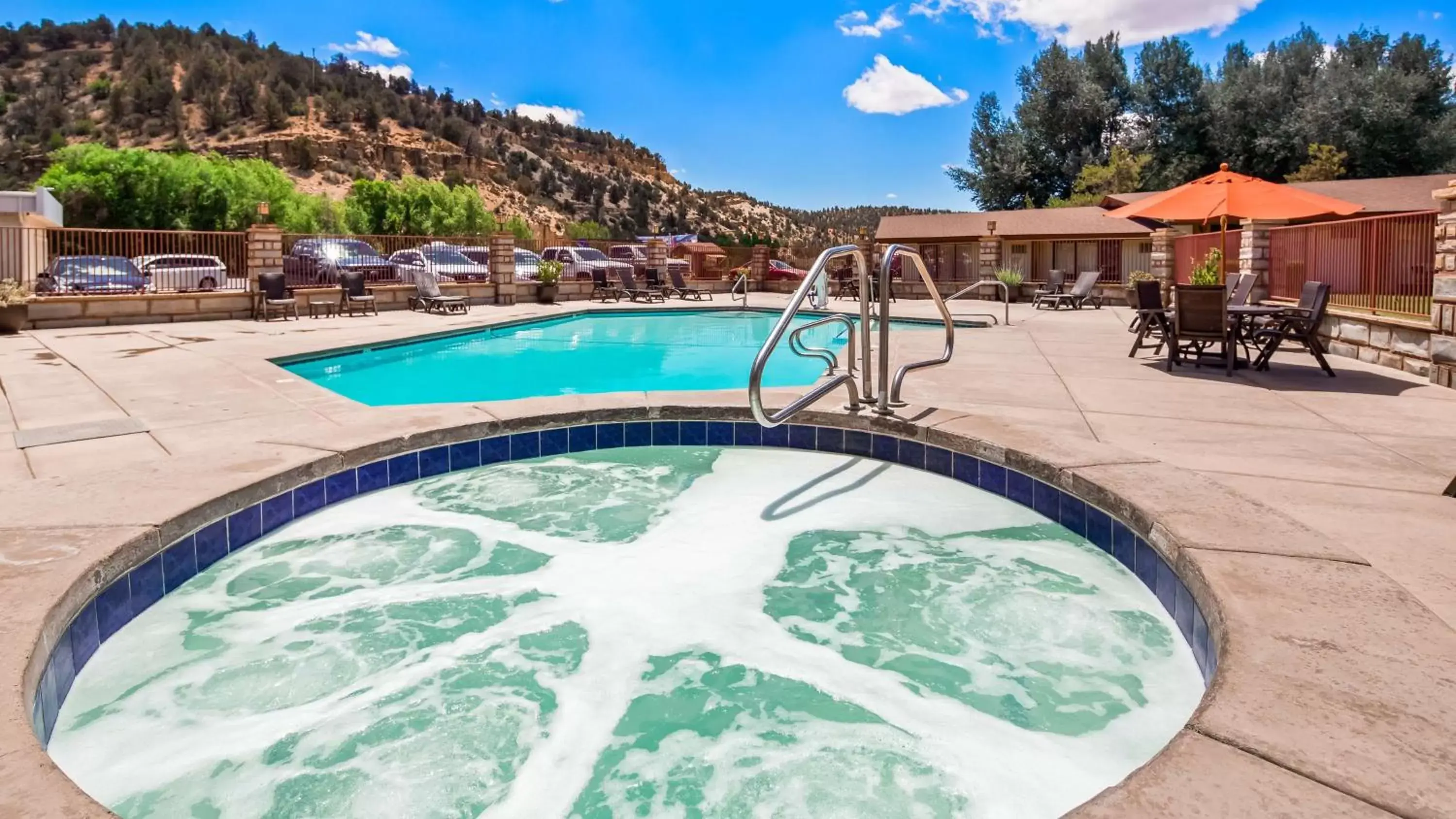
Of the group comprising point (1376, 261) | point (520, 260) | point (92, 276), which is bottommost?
point (1376, 261)

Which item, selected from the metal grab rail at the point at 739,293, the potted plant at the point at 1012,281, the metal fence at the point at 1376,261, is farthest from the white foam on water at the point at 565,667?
the potted plant at the point at 1012,281

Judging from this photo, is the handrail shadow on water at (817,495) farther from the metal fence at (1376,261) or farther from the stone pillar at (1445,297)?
the metal fence at (1376,261)

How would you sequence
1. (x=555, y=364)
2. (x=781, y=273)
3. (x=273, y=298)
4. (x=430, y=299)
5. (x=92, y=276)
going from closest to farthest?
(x=555, y=364), (x=92, y=276), (x=273, y=298), (x=430, y=299), (x=781, y=273)

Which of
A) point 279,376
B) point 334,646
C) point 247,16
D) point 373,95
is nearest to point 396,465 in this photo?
point 334,646

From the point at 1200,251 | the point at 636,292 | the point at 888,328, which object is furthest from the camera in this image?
the point at 636,292

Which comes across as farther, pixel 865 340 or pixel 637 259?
pixel 637 259

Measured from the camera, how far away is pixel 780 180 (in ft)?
215

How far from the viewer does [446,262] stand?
20203mm

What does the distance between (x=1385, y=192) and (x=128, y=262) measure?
94.5 ft

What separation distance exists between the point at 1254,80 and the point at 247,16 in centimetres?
7586

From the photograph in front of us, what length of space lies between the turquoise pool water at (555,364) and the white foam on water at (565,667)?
12.2 ft

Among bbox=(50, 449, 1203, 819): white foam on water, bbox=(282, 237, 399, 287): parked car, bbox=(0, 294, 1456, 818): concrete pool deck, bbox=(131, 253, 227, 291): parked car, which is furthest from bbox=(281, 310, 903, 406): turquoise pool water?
bbox=(131, 253, 227, 291): parked car

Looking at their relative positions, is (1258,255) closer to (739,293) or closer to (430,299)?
(430,299)

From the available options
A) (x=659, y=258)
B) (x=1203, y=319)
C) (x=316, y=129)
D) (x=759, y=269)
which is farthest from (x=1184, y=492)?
(x=316, y=129)
